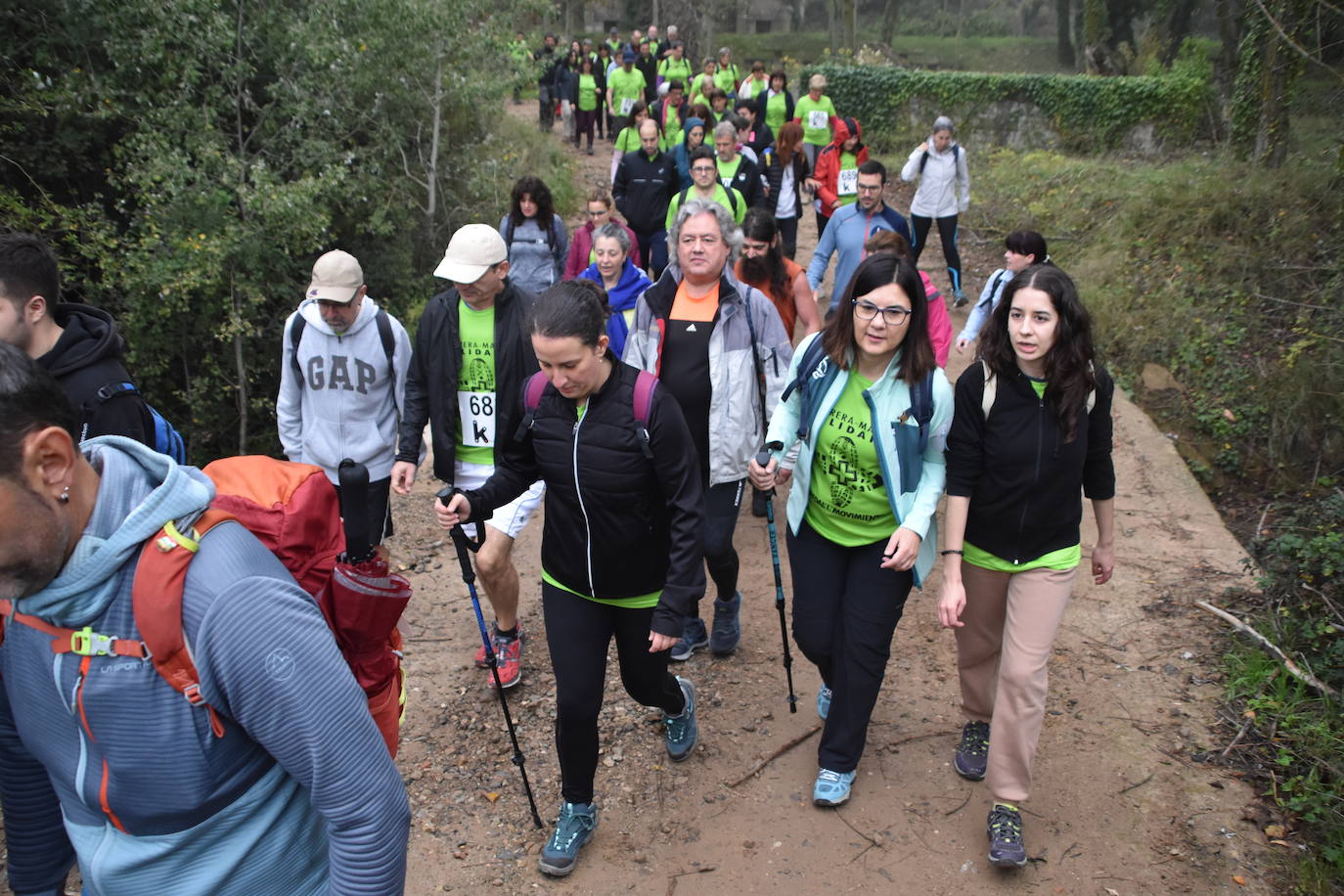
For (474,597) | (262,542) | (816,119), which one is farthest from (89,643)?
(816,119)

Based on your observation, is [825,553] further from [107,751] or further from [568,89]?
[568,89]

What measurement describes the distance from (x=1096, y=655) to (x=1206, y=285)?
250 inches

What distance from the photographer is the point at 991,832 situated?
397 cm

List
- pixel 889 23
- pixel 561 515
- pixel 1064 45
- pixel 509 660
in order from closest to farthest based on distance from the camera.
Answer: pixel 561 515 < pixel 509 660 < pixel 1064 45 < pixel 889 23


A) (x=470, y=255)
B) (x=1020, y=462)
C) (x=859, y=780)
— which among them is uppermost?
(x=470, y=255)

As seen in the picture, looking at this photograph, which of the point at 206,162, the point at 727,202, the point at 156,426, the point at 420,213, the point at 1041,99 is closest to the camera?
the point at 156,426

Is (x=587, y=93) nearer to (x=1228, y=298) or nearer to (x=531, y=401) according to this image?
(x=1228, y=298)

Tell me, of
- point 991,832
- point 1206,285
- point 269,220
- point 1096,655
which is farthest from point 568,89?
point 991,832

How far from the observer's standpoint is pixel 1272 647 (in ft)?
17.0

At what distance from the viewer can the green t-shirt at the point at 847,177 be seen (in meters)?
10.8

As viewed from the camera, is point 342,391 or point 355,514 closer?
point 355,514

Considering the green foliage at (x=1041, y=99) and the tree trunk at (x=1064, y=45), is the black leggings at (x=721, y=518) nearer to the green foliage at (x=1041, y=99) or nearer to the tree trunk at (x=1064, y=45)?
the green foliage at (x=1041, y=99)

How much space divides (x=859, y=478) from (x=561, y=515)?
3.87ft

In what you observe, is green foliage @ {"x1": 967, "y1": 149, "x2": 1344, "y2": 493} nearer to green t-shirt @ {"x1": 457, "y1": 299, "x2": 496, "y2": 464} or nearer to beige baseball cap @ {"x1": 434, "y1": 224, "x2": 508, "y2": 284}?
green t-shirt @ {"x1": 457, "y1": 299, "x2": 496, "y2": 464}
